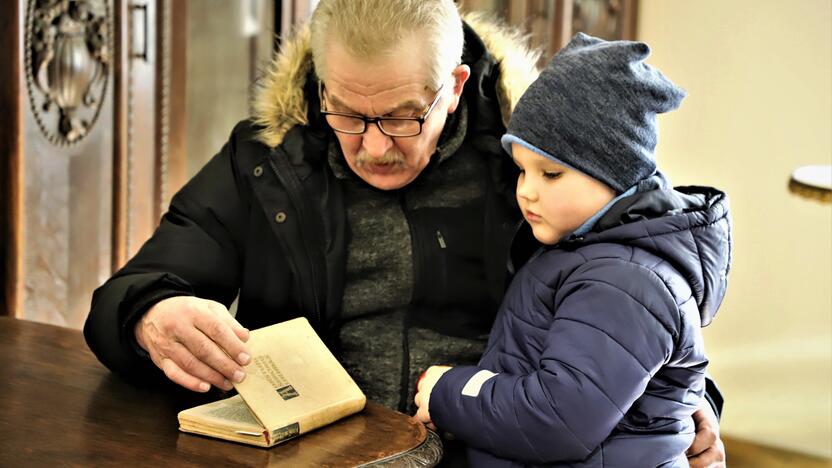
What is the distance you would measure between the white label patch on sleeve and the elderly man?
487 millimetres

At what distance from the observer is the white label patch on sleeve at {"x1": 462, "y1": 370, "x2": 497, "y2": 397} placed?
4.94ft

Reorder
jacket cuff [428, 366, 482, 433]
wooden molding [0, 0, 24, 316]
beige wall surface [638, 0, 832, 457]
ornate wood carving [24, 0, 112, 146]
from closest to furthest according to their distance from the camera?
jacket cuff [428, 366, 482, 433]
wooden molding [0, 0, 24, 316]
ornate wood carving [24, 0, 112, 146]
beige wall surface [638, 0, 832, 457]

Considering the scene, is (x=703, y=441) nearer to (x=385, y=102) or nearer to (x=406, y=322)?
(x=406, y=322)

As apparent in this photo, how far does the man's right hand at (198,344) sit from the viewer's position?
4.77 ft

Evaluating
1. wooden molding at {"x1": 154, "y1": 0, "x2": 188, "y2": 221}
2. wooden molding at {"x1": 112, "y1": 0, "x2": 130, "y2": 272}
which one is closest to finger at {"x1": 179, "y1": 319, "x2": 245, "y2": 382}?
wooden molding at {"x1": 112, "y1": 0, "x2": 130, "y2": 272}

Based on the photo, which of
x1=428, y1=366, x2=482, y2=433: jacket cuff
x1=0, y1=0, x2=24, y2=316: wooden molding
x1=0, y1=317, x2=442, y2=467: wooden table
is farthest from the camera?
x1=0, y1=0, x2=24, y2=316: wooden molding

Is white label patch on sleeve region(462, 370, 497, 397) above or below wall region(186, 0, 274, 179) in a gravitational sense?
below

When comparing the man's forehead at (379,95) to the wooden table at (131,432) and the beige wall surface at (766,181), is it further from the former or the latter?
the beige wall surface at (766,181)

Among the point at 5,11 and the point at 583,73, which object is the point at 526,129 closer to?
the point at 583,73

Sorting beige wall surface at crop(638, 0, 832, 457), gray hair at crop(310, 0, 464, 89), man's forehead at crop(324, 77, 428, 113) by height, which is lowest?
beige wall surface at crop(638, 0, 832, 457)

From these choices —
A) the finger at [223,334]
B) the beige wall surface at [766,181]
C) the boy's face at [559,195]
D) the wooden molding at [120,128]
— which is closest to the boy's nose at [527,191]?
the boy's face at [559,195]

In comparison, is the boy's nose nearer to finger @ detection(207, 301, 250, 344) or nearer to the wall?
finger @ detection(207, 301, 250, 344)

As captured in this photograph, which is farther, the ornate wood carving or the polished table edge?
the ornate wood carving

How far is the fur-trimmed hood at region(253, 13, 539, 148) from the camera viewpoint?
2.06 metres
